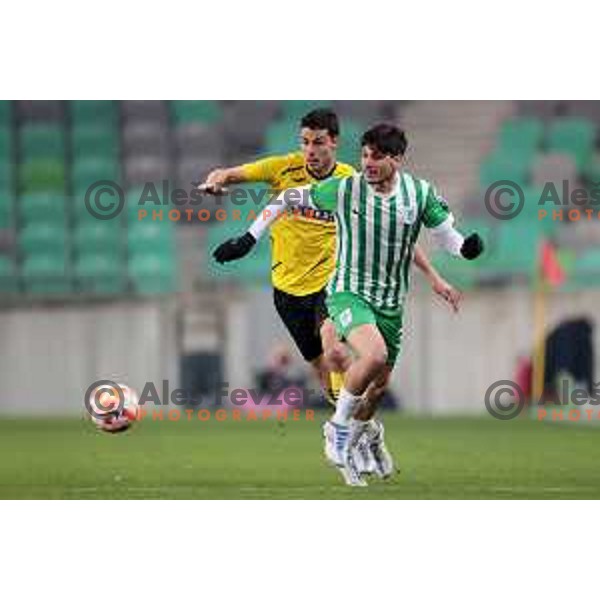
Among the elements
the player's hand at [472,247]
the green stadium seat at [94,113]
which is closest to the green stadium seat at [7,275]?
the green stadium seat at [94,113]

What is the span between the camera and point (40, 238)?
14.2 m

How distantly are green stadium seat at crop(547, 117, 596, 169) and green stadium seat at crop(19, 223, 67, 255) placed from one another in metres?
4.24

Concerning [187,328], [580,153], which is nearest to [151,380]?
[187,328]

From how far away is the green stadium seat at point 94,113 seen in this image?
48.0 feet

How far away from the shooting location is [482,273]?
1485 centimetres

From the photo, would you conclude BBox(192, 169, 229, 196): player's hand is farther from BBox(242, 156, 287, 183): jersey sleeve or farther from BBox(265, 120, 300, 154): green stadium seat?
BBox(265, 120, 300, 154): green stadium seat

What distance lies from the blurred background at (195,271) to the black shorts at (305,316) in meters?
5.82

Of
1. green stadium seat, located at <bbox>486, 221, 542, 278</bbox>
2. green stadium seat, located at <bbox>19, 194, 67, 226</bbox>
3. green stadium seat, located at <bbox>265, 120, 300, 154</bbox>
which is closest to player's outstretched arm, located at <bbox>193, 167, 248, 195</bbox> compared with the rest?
green stadium seat, located at <bbox>265, 120, 300, 154</bbox>

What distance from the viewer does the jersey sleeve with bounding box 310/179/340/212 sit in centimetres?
743

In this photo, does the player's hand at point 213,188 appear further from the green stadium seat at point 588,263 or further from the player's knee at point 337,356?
the green stadium seat at point 588,263

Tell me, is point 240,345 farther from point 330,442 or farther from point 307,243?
point 330,442

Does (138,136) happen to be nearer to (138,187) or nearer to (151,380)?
(138,187)

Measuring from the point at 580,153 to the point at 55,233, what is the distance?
4.45 m

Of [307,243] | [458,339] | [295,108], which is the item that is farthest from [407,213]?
[458,339]
